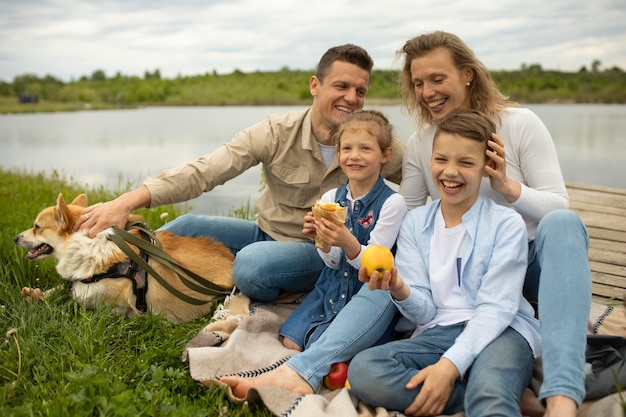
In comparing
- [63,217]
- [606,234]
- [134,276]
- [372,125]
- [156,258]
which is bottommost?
[606,234]

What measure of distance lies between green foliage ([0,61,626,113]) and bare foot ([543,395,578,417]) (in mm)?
14025

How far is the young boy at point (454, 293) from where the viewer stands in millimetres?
2668

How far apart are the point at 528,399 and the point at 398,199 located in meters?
1.29

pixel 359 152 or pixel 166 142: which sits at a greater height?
pixel 359 152

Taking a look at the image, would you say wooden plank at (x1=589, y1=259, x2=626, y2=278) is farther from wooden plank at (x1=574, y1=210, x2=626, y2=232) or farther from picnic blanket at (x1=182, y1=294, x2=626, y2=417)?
wooden plank at (x1=574, y1=210, x2=626, y2=232)

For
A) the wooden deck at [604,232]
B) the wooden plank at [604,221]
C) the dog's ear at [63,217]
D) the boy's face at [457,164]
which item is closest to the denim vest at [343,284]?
the boy's face at [457,164]

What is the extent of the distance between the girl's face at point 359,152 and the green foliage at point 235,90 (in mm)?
12772

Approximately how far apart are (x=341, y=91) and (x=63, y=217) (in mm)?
2135

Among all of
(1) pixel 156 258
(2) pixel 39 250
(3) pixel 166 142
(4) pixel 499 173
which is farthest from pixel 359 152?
(3) pixel 166 142

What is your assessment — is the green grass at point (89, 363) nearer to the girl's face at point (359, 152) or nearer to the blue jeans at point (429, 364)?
the blue jeans at point (429, 364)

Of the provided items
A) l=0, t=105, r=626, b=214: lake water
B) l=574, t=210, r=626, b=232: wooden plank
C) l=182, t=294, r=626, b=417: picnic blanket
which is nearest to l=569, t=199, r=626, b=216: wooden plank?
l=574, t=210, r=626, b=232: wooden plank

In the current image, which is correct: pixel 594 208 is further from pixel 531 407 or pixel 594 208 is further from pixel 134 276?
pixel 134 276

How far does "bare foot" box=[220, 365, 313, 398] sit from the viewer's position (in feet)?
9.34

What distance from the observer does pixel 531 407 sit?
2.69 metres
